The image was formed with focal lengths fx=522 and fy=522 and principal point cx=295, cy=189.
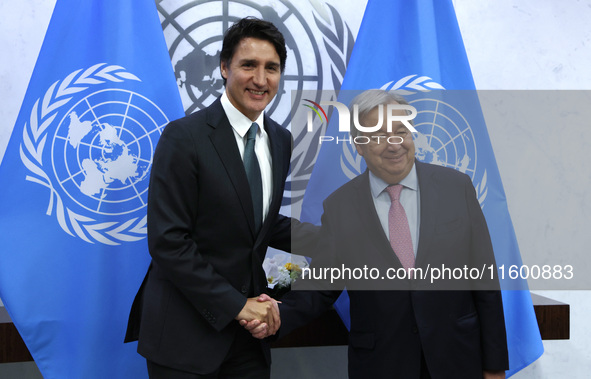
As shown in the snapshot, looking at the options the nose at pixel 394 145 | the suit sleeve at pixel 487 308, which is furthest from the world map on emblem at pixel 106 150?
the suit sleeve at pixel 487 308

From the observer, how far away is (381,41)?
6.94 feet

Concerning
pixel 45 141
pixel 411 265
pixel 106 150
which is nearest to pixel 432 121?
pixel 411 265

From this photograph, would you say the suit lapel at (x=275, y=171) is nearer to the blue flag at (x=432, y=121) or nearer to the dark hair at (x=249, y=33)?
the dark hair at (x=249, y=33)

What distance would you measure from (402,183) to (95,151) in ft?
3.69

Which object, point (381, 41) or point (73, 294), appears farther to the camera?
point (381, 41)

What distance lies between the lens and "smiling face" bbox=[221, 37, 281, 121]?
1.54m

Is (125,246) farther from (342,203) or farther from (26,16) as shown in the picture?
(26,16)

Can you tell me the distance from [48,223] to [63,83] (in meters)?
0.52

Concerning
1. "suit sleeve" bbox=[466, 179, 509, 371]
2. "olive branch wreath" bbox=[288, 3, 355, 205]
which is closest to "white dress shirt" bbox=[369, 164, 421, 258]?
"suit sleeve" bbox=[466, 179, 509, 371]

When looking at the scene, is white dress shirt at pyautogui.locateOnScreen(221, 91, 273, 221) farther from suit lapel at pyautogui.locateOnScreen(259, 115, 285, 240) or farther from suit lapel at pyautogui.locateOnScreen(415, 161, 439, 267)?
suit lapel at pyautogui.locateOnScreen(415, 161, 439, 267)

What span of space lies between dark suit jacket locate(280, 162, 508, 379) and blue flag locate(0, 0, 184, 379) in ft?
2.39

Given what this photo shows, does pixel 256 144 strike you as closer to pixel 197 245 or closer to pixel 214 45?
pixel 197 245

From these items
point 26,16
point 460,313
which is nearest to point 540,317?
point 460,313

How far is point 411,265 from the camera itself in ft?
5.11
